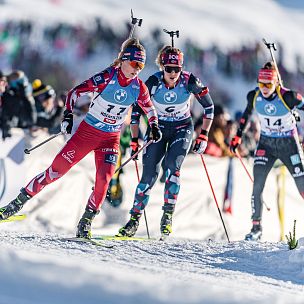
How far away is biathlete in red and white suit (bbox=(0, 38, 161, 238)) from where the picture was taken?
6.93 metres

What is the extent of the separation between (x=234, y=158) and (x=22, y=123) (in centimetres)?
359


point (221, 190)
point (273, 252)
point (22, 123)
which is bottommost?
point (273, 252)

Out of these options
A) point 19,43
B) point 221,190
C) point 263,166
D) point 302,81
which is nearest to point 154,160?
point 263,166

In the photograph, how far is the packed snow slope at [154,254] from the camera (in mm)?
4023

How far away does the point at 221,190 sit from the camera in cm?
1208

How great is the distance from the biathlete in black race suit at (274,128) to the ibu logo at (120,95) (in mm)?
2183

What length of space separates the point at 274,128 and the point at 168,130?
54.5 inches

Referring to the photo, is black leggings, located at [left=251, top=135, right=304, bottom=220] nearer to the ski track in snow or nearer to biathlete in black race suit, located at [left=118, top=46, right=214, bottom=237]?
biathlete in black race suit, located at [left=118, top=46, right=214, bottom=237]

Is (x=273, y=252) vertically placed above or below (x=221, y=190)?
below

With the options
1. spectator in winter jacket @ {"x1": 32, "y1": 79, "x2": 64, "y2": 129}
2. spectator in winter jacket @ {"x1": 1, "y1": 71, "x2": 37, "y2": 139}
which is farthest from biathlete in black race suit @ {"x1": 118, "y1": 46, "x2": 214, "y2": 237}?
spectator in winter jacket @ {"x1": 32, "y1": 79, "x2": 64, "y2": 129}

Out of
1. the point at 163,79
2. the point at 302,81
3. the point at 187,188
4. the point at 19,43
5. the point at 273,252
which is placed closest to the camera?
the point at 273,252

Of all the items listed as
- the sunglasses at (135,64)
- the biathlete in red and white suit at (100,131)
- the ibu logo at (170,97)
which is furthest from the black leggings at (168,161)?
the sunglasses at (135,64)

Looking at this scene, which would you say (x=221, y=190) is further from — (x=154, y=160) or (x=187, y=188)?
(x=154, y=160)

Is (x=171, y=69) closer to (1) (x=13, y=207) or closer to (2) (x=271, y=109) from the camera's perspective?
(2) (x=271, y=109)
